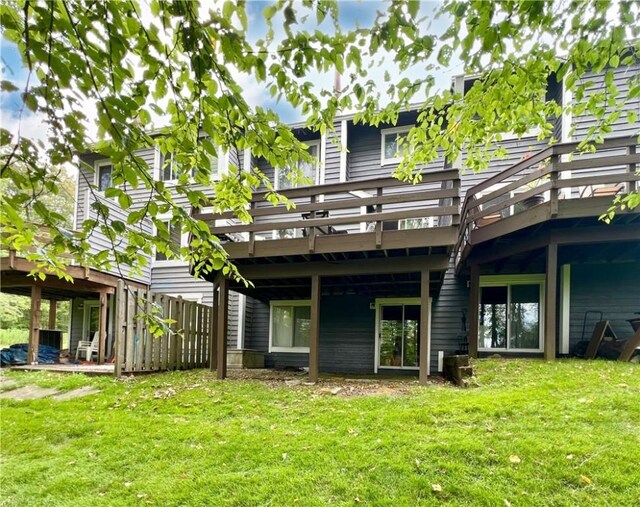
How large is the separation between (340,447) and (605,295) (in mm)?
7754

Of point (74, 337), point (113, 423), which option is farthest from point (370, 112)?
point (74, 337)

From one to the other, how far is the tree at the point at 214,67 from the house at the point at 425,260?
0.92 metres

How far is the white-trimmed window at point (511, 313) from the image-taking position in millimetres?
8812

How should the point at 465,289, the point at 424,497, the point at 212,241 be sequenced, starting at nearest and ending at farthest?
the point at 212,241 → the point at 424,497 → the point at 465,289

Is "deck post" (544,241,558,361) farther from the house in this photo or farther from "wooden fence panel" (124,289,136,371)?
"wooden fence panel" (124,289,136,371)

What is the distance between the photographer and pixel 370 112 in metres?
3.37

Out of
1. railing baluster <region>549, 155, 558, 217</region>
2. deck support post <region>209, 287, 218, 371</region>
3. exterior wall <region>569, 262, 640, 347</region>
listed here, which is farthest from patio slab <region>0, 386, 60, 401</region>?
exterior wall <region>569, 262, 640, 347</region>

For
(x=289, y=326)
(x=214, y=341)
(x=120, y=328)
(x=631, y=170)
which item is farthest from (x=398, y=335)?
(x=120, y=328)

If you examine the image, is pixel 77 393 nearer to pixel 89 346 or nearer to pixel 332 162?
pixel 89 346

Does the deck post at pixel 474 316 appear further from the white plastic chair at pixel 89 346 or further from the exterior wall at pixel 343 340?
the white plastic chair at pixel 89 346

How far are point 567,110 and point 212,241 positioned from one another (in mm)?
3362

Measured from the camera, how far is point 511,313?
29.6 ft

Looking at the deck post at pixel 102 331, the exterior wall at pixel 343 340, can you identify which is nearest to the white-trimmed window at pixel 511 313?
the exterior wall at pixel 343 340

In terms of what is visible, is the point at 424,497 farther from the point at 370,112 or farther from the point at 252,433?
the point at 370,112
